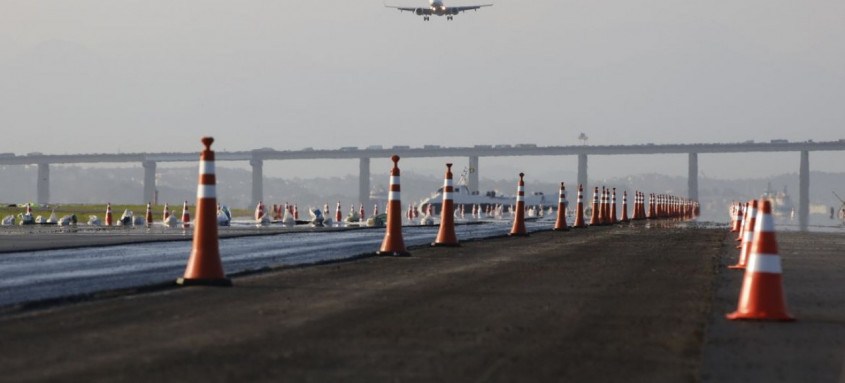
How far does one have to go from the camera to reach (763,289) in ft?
30.3

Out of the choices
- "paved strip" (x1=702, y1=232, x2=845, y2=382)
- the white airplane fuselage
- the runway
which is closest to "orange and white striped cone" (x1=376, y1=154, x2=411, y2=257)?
the runway

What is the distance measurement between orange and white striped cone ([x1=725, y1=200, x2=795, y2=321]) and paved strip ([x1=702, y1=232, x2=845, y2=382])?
4.9 inches

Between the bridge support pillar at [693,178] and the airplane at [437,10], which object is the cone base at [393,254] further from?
the bridge support pillar at [693,178]

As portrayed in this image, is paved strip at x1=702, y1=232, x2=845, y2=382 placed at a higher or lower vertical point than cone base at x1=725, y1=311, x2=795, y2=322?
lower

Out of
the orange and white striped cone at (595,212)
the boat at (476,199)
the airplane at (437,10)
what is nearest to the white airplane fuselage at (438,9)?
the airplane at (437,10)

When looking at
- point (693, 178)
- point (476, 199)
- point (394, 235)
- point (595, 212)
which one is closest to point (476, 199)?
point (476, 199)

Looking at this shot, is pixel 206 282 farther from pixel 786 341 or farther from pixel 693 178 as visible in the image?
pixel 693 178

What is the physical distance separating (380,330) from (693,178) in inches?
7372

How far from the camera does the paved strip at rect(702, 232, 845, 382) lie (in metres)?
6.50

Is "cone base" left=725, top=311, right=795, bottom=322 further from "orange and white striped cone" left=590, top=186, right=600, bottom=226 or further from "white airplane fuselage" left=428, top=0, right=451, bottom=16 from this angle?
"white airplane fuselage" left=428, top=0, right=451, bottom=16

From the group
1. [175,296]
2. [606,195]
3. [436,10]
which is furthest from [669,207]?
[175,296]

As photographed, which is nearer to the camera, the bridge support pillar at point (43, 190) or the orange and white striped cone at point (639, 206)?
the orange and white striped cone at point (639, 206)

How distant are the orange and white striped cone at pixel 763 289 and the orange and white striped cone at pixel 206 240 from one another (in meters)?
3.90

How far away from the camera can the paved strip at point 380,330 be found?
6.16 metres
